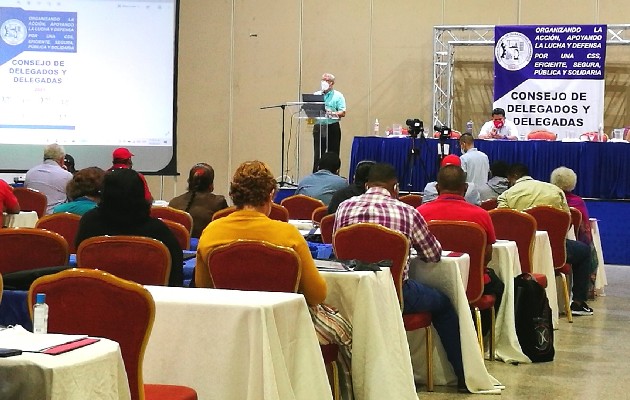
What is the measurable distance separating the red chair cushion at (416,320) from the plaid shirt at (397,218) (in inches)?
8.4

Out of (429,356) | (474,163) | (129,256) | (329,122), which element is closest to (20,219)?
(429,356)

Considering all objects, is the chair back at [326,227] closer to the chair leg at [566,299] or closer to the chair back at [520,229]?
the chair back at [520,229]

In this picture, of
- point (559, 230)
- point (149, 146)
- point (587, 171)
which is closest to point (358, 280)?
point (559, 230)

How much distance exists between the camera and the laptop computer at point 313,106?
13.3 m

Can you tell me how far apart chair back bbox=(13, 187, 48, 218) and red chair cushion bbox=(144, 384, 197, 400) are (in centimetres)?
556

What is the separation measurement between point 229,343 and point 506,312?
3.20 meters

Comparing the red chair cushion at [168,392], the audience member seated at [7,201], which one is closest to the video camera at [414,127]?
the audience member seated at [7,201]

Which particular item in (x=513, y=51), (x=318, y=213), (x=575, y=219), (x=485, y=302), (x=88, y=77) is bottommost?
(x=485, y=302)

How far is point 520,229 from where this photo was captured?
7.25 meters

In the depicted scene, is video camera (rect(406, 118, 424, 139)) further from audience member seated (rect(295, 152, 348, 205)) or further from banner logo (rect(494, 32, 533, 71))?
audience member seated (rect(295, 152, 348, 205))

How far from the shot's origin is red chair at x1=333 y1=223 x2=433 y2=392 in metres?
5.12

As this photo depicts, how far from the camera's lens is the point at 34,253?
470cm

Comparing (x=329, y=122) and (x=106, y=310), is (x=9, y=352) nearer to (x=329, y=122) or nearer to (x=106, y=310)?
(x=106, y=310)

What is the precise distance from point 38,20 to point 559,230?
5.87m
